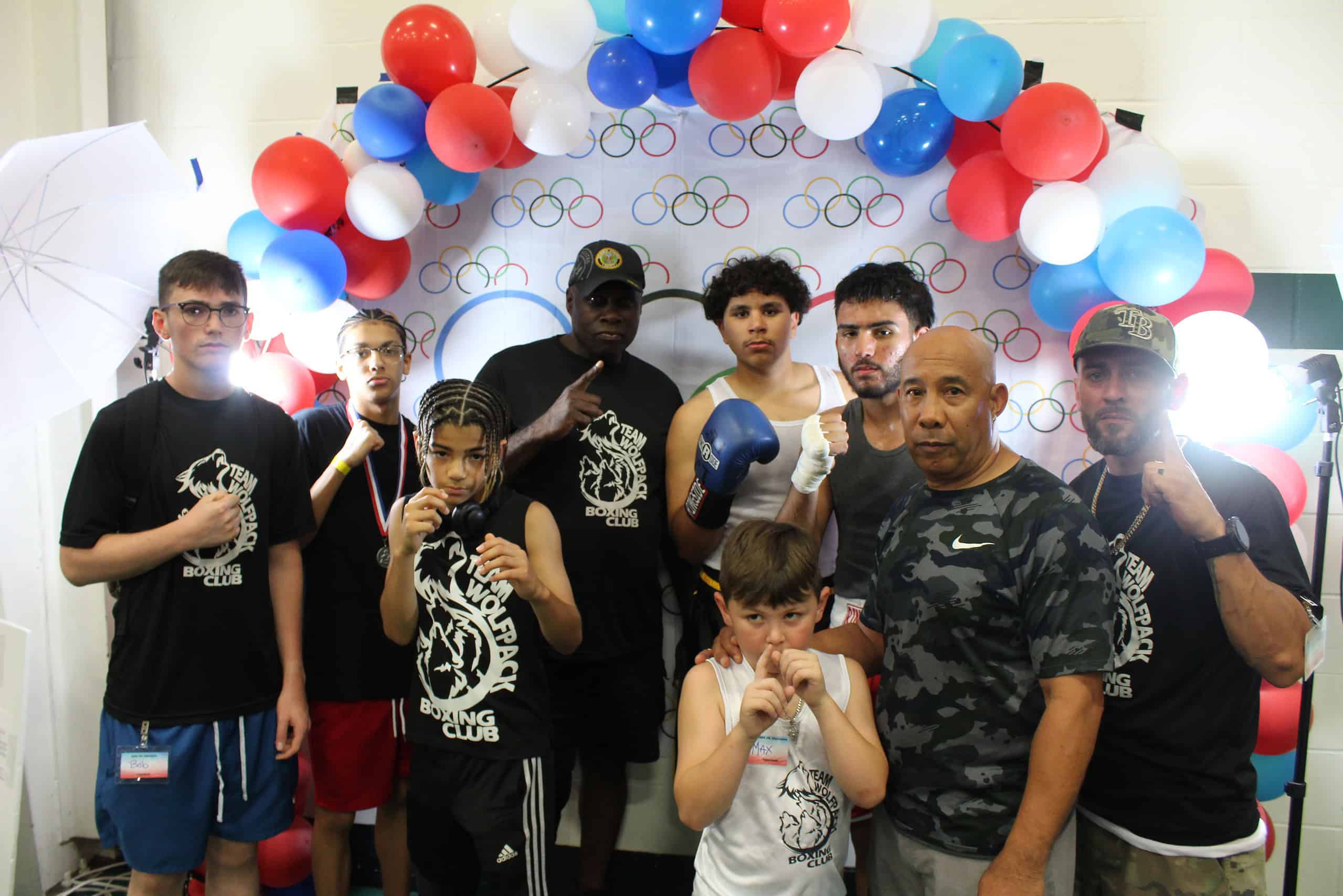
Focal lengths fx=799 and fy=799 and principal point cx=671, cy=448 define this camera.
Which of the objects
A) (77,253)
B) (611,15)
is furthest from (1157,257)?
(77,253)

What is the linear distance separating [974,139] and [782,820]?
1875 mm

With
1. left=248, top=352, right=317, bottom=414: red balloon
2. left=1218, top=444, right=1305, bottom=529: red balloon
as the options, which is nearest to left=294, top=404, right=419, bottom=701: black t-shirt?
left=248, top=352, right=317, bottom=414: red balloon

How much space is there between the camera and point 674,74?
2236 mm

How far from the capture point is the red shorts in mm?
2111

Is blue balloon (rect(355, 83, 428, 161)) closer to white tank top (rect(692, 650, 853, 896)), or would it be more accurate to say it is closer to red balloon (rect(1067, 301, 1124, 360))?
white tank top (rect(692, 650, 853, 896))

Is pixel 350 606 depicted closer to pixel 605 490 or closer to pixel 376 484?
pixel 376 484

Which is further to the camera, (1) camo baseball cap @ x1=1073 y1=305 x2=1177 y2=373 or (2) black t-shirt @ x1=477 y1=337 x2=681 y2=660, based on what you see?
(2) black t-shirt @ x1=477 y1=337 x2=681 y2=660

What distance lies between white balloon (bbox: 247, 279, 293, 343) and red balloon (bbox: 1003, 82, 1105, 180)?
6.60ft

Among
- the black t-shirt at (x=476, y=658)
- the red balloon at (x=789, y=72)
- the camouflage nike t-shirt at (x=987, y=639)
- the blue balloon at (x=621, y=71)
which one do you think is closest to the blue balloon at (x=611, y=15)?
the blue balloon at (x=621, y=71)

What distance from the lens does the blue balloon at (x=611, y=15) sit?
7.26 feet

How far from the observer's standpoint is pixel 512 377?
2342 mm

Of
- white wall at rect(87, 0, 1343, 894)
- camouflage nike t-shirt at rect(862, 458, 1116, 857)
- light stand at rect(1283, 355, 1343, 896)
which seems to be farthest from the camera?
white wall at rect(87, 0, 1343, 894)

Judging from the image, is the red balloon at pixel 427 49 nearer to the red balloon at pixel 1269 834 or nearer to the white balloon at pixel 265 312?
the white balloon at pixel 265 312

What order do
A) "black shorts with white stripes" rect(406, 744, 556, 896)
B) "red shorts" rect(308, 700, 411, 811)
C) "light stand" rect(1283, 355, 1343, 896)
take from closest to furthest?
"black shorts with white stripes" rect(406, 744, 556, 896) < "light stand" rect(1283, 355, 1343, 896) < "red shorts" rect(308, 700, 411, 811)
